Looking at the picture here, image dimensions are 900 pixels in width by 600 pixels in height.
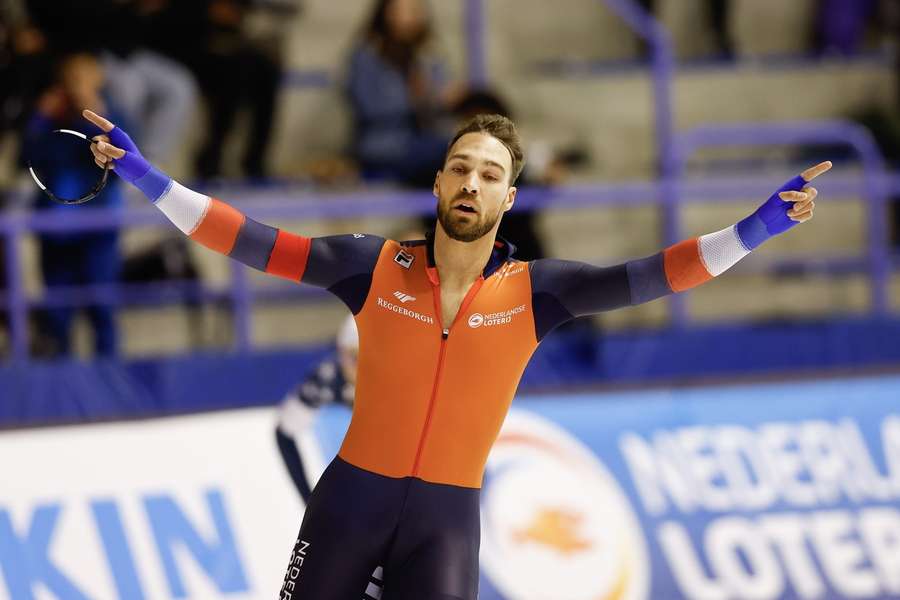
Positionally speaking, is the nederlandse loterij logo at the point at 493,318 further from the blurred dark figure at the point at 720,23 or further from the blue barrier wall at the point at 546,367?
the blurred dark figure at the point at 720,23

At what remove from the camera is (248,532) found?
7.03m

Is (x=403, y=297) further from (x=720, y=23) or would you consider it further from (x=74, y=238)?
(x=720, y=23)

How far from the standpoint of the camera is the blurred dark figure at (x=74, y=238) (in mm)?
8406

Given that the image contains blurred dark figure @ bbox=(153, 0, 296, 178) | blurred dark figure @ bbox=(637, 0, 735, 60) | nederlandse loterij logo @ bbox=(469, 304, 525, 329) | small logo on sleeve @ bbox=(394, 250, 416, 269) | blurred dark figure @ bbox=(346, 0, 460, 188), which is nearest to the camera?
nederlandse loterij logo @ bbox=(469, 304, 525, 329)

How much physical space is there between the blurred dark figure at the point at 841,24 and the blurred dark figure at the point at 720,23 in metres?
0.79

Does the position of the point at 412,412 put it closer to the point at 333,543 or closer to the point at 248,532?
the point at 333,543

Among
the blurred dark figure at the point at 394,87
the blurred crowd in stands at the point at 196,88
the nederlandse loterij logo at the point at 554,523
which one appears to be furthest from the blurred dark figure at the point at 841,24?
the nederlandse loterij logo at the point at 554,523

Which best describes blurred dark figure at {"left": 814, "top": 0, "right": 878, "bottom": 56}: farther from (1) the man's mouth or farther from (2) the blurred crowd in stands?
(1) the man's mouth

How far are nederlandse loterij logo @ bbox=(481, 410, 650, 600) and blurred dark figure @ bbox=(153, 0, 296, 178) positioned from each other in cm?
385

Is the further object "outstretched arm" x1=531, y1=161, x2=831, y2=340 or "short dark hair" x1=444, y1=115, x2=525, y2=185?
"short dark hair" x1=444, y1=115, x2=525, y2=185

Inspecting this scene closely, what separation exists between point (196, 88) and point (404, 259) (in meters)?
5.97

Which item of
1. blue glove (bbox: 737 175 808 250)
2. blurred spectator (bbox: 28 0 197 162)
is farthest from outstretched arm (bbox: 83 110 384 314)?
blurred spectator (bbox: 28 0 197 162)

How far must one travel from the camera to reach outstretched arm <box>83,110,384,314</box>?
4.46 metres

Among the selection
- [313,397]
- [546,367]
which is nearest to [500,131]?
[313,397]
